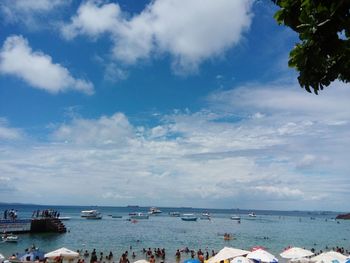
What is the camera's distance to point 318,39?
493 cm

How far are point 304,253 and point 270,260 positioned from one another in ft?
19.1

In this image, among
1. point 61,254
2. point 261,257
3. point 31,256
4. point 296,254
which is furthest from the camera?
point 31,256

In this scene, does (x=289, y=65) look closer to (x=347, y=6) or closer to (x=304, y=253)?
(x=347, y=6)

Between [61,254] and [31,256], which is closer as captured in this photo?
[61,254]

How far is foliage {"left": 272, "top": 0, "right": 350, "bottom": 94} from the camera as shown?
15.7 feet

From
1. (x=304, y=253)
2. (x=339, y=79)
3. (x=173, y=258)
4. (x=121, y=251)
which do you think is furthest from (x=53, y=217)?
(x=339, y=79)

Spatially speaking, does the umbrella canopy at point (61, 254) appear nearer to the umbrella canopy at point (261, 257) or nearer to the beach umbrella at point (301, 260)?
the umbrella canopy at point (261, 257)

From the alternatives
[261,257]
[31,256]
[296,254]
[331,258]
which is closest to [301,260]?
[296,254]

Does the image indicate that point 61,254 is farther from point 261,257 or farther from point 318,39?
point 318,39

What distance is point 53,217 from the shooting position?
244 ft

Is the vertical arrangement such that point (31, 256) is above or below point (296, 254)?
below

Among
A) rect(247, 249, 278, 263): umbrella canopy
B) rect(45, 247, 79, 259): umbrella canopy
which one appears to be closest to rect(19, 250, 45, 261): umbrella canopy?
rect(45, 247, 79, 259): umbrella canopy

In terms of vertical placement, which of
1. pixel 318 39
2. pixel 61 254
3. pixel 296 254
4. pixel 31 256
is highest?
pixel 318 39

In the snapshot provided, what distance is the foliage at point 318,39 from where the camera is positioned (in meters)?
4.80
